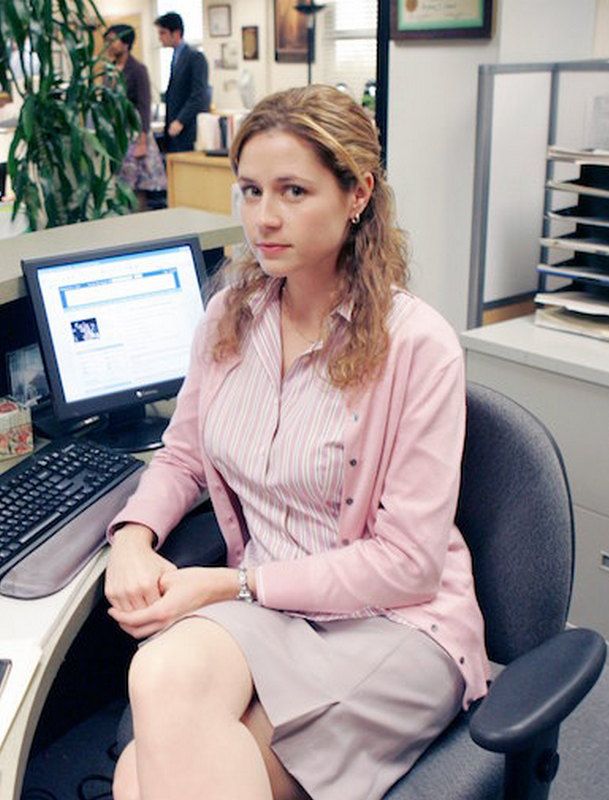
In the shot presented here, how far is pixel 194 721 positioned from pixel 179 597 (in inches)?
8.1

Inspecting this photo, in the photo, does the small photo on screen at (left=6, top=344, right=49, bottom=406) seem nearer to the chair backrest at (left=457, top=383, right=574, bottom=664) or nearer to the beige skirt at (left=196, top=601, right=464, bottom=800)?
the beige skirt at (left=196, top=601, right=464, bottom=800)

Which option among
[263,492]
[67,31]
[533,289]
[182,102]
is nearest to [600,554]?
[533,289]

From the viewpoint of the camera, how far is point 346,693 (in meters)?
1.06

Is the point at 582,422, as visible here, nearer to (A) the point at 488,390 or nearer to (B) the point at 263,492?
(A) the point at 488,390

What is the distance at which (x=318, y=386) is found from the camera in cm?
122

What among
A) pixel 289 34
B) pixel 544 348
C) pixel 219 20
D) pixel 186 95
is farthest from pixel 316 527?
pixel 219 20

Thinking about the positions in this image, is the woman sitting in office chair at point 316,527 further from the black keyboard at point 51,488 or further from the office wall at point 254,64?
the office wall at point 254,64

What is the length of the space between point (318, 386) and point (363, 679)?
0.37m

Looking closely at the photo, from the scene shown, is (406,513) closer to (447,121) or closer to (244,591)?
(244,591)

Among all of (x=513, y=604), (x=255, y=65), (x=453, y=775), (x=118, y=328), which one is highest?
(x=255, y=65)

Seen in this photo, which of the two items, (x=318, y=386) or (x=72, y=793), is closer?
(x=318, y=386)

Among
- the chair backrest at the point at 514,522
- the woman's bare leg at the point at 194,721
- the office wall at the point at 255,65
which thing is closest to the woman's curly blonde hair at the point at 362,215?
the chair backrest at the point at 514,522

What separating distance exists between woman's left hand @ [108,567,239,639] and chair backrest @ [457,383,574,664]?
1.07 ft

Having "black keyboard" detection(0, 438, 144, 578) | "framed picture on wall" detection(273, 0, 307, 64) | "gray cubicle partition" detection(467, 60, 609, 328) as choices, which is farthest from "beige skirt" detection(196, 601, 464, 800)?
"framed picture on wall" detection(273, 0, 307, 64)
